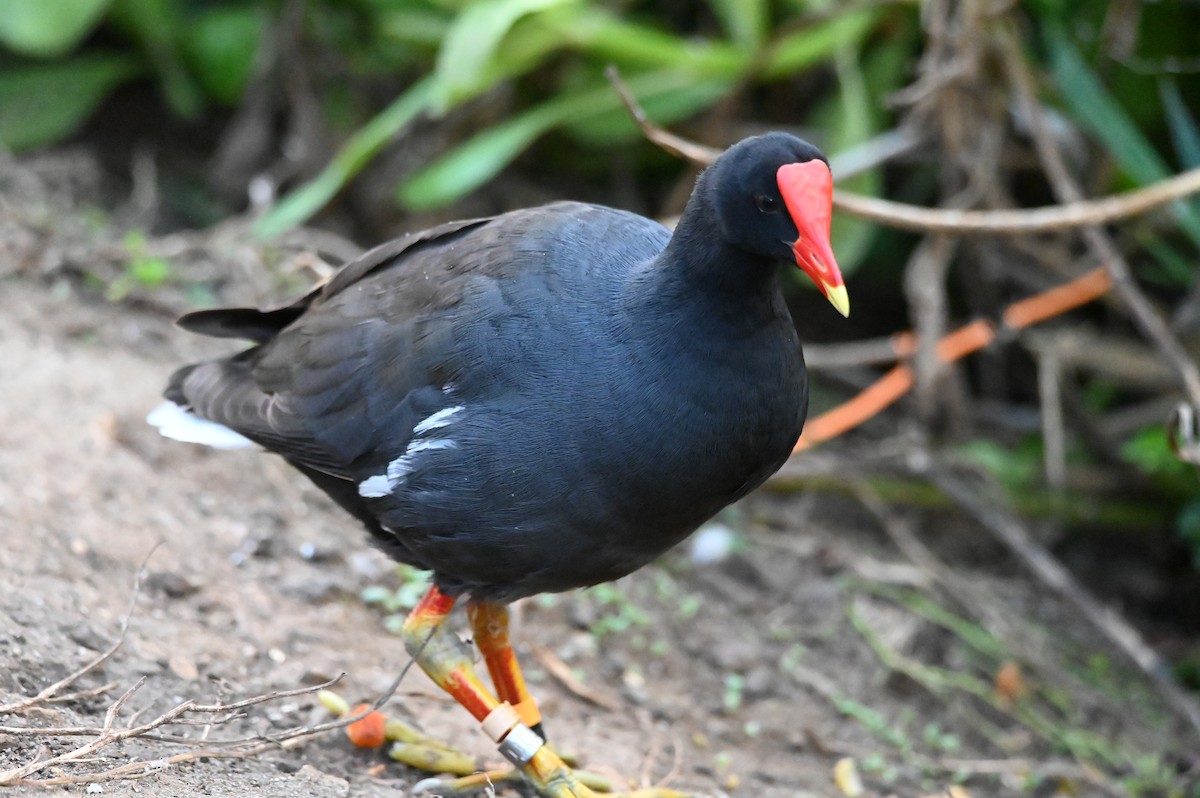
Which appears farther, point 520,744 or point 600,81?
point 600,81

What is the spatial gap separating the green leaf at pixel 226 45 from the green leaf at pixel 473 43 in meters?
1.82

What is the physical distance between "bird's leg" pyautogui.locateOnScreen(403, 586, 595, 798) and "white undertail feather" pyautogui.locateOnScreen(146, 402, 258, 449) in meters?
0.66

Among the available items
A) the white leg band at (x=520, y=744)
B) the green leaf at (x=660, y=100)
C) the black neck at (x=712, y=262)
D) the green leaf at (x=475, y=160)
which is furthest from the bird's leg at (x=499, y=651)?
the green leaf at (x=660, y=100)

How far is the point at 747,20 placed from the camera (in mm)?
5129

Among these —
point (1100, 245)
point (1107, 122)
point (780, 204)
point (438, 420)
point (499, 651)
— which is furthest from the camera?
point (1107, 122)

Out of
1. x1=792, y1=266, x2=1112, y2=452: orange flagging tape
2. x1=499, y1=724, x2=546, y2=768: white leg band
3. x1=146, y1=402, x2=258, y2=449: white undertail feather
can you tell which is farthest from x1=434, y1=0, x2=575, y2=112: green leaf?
x1=499, y1=724, x2=546, y2=768: white leg band

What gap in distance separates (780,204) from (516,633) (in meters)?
1.86

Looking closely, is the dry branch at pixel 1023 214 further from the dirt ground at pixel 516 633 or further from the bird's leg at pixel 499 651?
the bird's leg at pixel 499 651

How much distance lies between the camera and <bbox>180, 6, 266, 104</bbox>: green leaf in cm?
615

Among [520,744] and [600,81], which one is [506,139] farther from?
[520,744]

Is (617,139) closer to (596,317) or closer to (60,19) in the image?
(60,19)

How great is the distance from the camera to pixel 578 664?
399cm

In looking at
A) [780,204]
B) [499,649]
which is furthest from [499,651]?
[780,204]

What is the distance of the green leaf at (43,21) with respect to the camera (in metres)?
5.42
